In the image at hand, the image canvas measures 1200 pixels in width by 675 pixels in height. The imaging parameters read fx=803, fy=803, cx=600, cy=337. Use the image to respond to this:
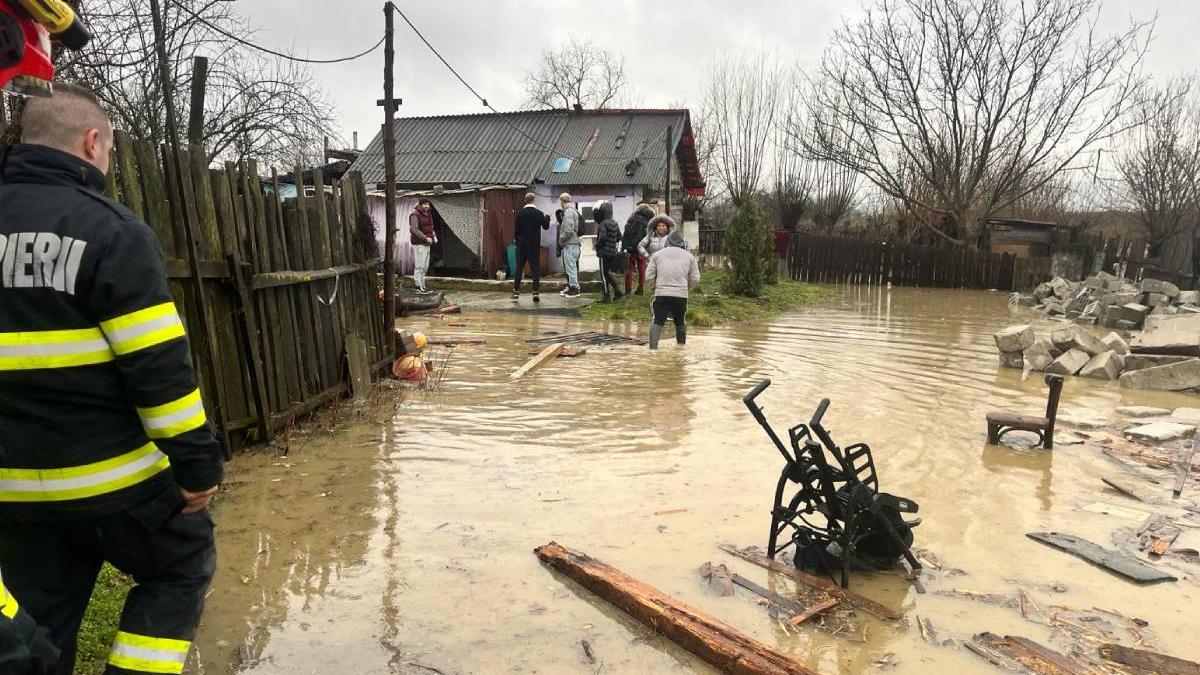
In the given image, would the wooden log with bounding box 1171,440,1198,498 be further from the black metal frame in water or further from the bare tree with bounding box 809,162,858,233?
the bare tree with bounding box 809,162,858,233

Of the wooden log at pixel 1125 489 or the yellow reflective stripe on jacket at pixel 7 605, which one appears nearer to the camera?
the yellow reflective stripe on jacket at pixel 7 605

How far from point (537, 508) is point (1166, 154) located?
24.5 metres

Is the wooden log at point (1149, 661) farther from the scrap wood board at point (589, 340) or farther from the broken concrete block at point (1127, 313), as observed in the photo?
the broken concrete block at point (1127, 313)

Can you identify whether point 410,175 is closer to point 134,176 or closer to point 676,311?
point 676,311

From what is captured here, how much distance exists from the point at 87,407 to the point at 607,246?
1315 centimetres

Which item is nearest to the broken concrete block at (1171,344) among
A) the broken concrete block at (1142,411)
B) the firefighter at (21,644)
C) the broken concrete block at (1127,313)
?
the broken concrete block at (1142,411)

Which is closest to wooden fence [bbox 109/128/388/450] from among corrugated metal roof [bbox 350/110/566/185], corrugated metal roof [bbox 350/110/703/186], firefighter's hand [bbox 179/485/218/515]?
firefighter's hand [bbox 179/485/218/515]

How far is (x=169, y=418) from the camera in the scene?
2352 mm

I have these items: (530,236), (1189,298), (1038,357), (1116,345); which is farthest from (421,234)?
(1189,298)

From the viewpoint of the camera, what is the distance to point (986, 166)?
24203 mm

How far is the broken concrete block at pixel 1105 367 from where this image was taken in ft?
32.5

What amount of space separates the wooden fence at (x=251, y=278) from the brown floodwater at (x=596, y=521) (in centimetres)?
44

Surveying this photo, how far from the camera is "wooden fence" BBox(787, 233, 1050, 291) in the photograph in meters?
22.7

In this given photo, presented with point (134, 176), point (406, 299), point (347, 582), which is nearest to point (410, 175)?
point (406, 299)
